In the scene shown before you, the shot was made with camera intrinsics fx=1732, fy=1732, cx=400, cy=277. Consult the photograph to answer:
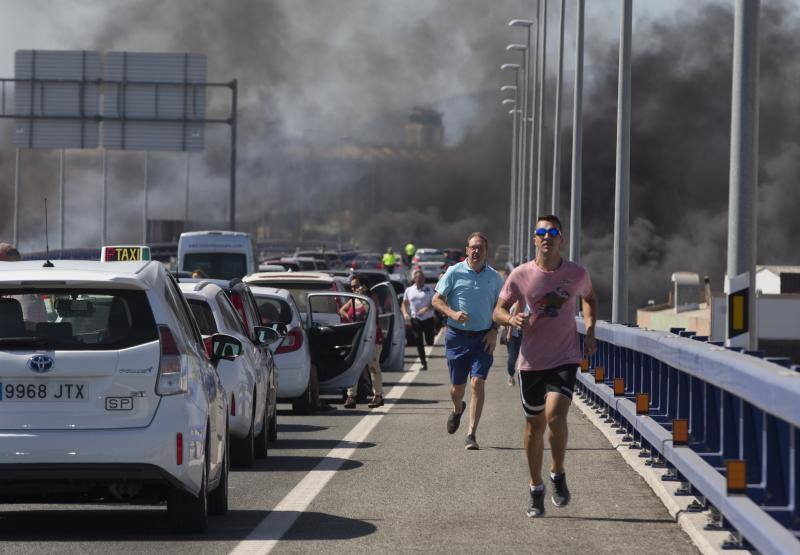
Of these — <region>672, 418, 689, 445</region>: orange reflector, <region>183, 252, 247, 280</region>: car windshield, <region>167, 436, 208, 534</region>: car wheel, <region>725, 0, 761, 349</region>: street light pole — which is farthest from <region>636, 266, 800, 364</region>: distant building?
<region>167, 436, 208, 534</region>: car wheel

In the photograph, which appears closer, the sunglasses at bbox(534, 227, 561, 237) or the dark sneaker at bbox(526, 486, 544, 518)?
the dark sneaker at bbox(526, 486, 544, 518)

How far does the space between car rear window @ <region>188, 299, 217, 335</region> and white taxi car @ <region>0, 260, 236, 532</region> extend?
430 cm

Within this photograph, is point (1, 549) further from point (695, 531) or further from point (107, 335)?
point (695, 531)

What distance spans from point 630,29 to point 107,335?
17508 millimetres

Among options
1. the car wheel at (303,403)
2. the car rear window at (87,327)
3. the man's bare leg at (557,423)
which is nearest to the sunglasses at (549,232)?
the man's bare leg at (557,423)

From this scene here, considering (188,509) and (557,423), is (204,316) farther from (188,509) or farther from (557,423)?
(188,509)

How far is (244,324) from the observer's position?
1420 cm

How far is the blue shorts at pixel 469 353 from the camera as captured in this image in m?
14.4

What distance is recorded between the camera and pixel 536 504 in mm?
9945

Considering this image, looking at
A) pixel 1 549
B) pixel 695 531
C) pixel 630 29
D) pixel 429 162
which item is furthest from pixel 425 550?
pixel 429 162

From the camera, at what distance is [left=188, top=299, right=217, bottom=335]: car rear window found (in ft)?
43.5

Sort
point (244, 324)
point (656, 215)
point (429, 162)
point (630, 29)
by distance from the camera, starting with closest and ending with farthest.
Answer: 1. point (244, 324)
2. point (630, 29)
3. point (656, 215)
4. point (429, 162)

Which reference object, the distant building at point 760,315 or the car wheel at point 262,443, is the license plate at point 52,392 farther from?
the distant building at point 760,315

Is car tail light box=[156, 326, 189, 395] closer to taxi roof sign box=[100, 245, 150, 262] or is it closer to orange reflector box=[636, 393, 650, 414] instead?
taxi roof sign box=[100, 245, 150, 262]
